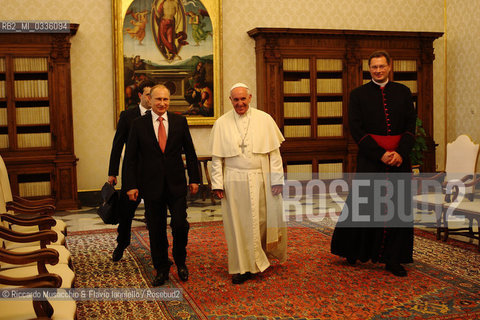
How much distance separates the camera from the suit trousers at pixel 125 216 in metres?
5.30

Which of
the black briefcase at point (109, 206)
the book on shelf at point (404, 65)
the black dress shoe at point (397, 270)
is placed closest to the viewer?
the black dress shoe at point (397, 270)

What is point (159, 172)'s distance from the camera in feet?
14.8

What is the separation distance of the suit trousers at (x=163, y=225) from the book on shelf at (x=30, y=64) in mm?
5085

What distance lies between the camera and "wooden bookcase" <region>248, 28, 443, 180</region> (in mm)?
9750

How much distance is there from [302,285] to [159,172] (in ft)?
4.93

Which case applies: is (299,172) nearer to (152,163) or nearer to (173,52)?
(173,52)

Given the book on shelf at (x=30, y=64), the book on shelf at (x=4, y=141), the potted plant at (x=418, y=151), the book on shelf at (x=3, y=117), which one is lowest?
the potted plant at (x=418, y=151)

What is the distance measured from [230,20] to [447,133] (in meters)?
5.02

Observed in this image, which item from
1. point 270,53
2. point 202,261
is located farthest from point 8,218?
point 270,53

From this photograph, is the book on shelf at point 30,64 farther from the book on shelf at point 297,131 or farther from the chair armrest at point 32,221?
the chair armrest at point 32,221

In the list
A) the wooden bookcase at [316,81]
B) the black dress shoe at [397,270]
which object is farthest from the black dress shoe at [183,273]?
the wooden bookcase at [316,81]

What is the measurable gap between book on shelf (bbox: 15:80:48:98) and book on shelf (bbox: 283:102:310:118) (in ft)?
13.4

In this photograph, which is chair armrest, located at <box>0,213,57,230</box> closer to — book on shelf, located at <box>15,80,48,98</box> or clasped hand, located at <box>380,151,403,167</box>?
clasped hand, located at <box>380,151,403,167</box>

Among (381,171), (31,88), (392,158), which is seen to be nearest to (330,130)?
(31,88)
